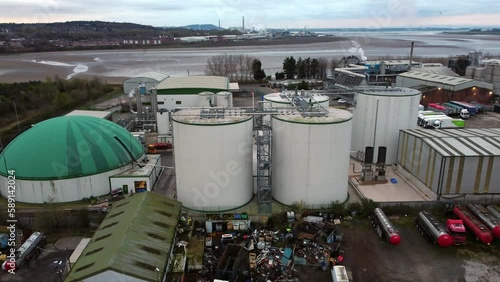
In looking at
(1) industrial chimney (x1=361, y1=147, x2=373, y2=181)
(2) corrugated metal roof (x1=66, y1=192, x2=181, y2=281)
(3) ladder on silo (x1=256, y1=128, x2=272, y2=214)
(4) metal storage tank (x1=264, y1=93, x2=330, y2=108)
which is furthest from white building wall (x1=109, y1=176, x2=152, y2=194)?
(1) industrial chimney (x1=361, y1=147, x2=373, y2=181)

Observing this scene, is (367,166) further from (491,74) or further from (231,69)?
(231,69)

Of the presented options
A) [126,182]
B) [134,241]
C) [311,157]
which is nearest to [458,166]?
[311,157]

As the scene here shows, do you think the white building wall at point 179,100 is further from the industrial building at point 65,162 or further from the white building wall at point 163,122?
the industrial building at point 65,162

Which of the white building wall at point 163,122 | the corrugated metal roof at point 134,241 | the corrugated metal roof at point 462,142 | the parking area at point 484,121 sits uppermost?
the corrugated metal roof at point 462,142

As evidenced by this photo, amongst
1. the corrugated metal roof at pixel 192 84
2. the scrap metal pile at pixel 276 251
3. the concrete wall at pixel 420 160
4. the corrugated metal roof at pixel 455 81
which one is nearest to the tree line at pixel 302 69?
the corrugated metal roof at pixel 455 81

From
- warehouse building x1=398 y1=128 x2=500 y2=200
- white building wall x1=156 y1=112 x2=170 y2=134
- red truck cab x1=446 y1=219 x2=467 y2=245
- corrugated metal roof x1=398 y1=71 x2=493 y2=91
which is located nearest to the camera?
red truck cab x1=446 y1=219 x2=467 y2=245

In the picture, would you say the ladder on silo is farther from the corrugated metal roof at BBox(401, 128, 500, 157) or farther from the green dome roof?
the corrugated metal roof at BBox(401, 128, 500, 157)
